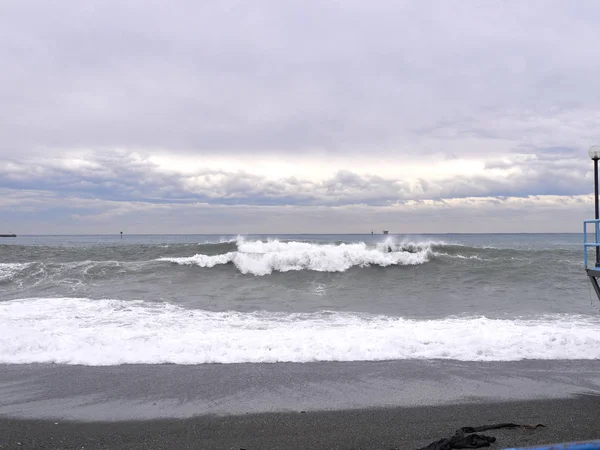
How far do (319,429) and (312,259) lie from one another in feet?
54.1

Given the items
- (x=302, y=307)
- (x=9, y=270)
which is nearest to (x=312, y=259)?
(x=302, y=307)

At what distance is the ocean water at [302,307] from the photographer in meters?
7.60

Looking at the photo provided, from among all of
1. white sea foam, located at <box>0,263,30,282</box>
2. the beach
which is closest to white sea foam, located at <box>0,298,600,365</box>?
the beach

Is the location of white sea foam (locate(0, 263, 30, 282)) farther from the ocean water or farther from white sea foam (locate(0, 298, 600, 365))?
white sea foam (locate(0, 298, 600, 365))

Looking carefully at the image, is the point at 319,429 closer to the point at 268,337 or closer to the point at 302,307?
the point at 268,337

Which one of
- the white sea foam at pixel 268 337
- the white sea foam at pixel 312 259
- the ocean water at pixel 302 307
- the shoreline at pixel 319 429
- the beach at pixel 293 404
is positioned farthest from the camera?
the white sea foam at pixel 312 259

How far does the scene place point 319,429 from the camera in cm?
458

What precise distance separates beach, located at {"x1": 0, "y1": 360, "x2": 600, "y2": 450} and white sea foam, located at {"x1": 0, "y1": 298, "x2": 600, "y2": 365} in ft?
1.37

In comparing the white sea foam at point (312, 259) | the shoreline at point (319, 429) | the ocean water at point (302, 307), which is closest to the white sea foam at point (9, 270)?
the ocean water at point (302, 307)

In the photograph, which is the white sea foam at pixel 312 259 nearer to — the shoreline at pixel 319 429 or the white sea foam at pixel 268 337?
the white sea foam at pixel 268 337

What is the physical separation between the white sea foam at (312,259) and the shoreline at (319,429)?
15218 millimetres

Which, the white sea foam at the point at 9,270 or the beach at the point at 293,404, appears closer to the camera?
the beach at the point at 293,404

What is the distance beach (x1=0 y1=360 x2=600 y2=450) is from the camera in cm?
439

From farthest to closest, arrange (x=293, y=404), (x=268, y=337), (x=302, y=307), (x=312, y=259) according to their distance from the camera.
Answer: (x=312, y=259) → (x=302, y=307) → (x=268, y=337) → (x=293, y=404)
